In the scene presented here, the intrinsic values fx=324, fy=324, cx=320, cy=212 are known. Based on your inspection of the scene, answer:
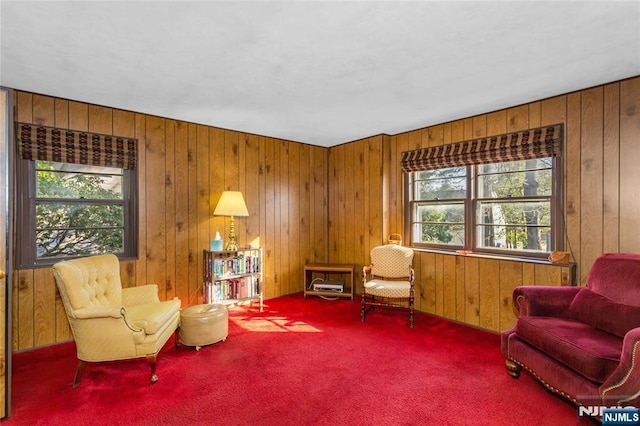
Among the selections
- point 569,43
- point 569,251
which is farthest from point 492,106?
point 569,251

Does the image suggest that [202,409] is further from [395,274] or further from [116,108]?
[116,108]

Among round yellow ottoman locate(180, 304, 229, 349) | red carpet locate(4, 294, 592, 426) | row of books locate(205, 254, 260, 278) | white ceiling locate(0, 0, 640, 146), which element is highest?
white ceiling locate(0, 0, 640, 146)

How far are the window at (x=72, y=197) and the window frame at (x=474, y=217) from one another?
3.39 metres

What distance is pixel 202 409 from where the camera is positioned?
211 cm

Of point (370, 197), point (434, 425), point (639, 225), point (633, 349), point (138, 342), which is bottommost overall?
Answer: point (434, 425)

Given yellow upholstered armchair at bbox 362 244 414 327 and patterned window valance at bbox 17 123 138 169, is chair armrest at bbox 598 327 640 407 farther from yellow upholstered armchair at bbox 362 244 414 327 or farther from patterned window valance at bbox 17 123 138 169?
patterned window valance at bbox 17 123 138 169

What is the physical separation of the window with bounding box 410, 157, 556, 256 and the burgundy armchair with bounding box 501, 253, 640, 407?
0.85 metres

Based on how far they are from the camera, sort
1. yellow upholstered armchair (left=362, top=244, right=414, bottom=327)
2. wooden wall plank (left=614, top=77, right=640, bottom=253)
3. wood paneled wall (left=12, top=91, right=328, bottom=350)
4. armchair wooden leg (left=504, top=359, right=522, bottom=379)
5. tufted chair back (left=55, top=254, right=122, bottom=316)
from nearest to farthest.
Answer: tufted chair back (left=55, top=254, right=122, bottom=316)
armchair wooden leg (left=504, top=359, right=522, bottom=379)
wooden wall plank (left=614, top=77, right=640, bottom=253)
wood paneled wall (left=12, top=91, right=328, bottom=350)
yellow upholstered armchair (left=362, top=244, right=414, bottom=327)

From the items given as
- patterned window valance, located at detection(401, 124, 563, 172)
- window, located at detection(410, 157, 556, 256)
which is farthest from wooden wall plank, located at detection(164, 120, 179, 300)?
window, located at detection(410, 157, 556, 256)

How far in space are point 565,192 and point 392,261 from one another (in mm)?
1928

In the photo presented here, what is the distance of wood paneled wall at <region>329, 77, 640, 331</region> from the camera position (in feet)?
9.02

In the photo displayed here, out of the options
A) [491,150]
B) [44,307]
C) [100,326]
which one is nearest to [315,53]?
[491,150]

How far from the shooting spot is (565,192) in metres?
3.09

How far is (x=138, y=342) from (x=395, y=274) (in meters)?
2.85
